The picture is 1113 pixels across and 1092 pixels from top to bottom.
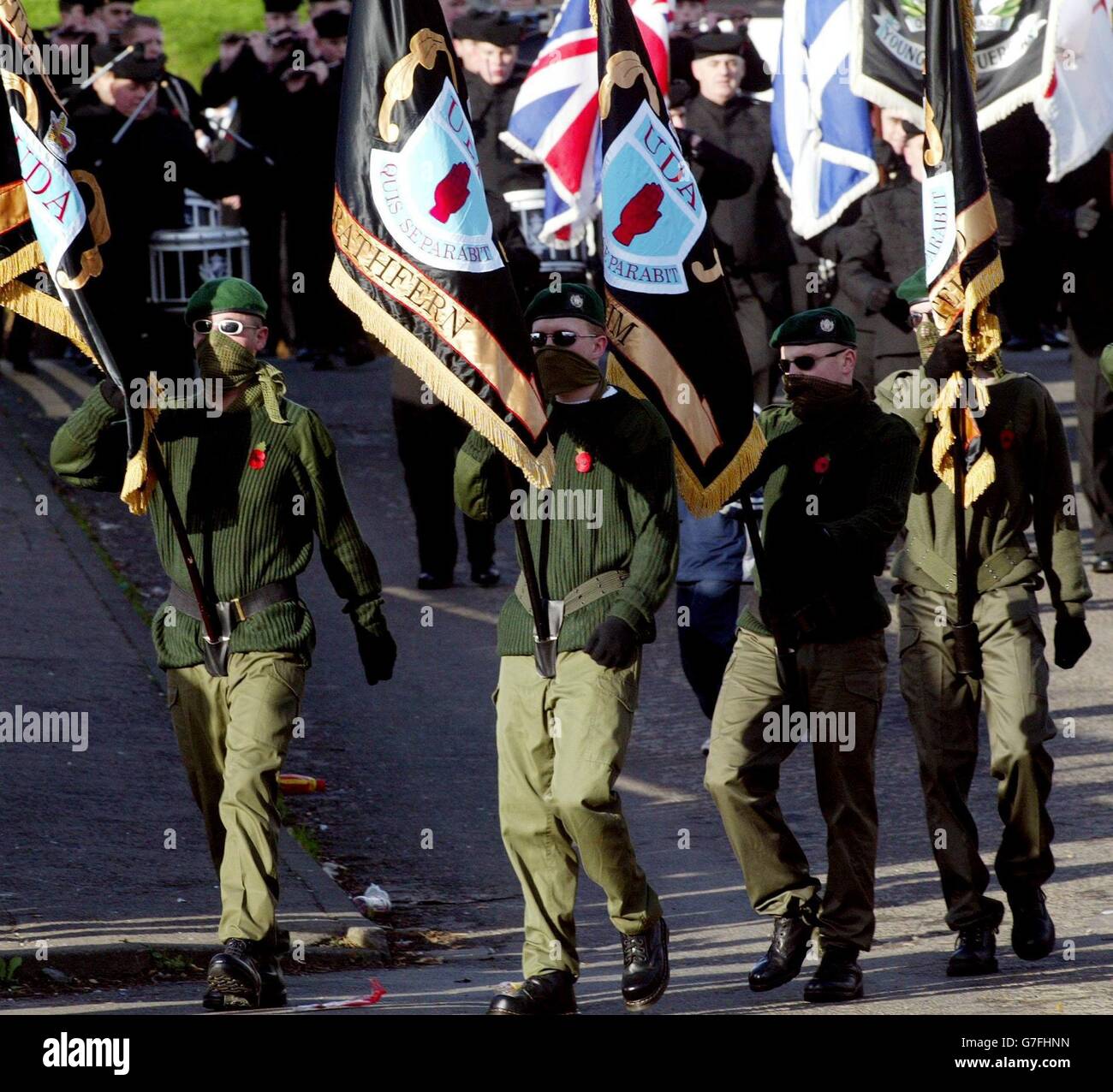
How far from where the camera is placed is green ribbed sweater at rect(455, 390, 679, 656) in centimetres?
743

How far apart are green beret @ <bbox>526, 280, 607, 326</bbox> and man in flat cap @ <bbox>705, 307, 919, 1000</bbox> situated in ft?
2.28

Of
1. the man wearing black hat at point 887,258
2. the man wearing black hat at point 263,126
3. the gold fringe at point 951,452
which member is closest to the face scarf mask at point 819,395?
the gold fringe at point 951,452

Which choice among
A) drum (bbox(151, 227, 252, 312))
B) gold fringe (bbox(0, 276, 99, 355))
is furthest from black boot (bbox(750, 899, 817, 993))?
drum (bbox(151, 227, 252, 312))

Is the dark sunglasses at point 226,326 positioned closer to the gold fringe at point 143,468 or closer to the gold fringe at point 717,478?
the gold fringe at point 143,468

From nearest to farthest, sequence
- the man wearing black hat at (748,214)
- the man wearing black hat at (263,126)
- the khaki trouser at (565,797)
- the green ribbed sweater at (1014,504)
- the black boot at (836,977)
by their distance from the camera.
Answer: the khaki trouser at (565,797) < the black boot at (836,977) < the green ribbed sweater at (1014,504) < the man wearing black hat at (748,214) < the man wearing black hat at (263,126)

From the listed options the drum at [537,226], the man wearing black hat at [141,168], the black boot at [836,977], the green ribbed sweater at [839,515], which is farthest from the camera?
the man wearing black hat at [141,168]

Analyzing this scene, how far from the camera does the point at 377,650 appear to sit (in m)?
7.79

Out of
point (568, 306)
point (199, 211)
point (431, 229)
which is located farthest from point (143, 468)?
point (199, 211)

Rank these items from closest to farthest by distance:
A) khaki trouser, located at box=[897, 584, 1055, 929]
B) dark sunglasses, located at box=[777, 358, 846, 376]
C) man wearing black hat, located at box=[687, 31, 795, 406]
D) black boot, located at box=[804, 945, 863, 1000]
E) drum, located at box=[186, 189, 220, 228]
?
black boot, located at box=[804, 945, 863, 1000]
dark sunglasses, located at box=[777, 358, 846, 376]
khaki trouser, located at box=[897, 584, 1055, 929]
man wearing black hat, located at box=[687, 31, 795, 406]
drum, located at box=[186, 189, 220, 228]

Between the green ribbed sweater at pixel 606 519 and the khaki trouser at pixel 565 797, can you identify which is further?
the green ribbed sweater at pixel 606 519

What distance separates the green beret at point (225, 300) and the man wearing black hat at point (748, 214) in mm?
6237

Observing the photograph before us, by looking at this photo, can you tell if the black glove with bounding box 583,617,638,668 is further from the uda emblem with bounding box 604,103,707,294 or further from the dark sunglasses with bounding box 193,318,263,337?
the dark sunglasses with bounding box 193,318,263,337

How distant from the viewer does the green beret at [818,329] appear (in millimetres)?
7832
